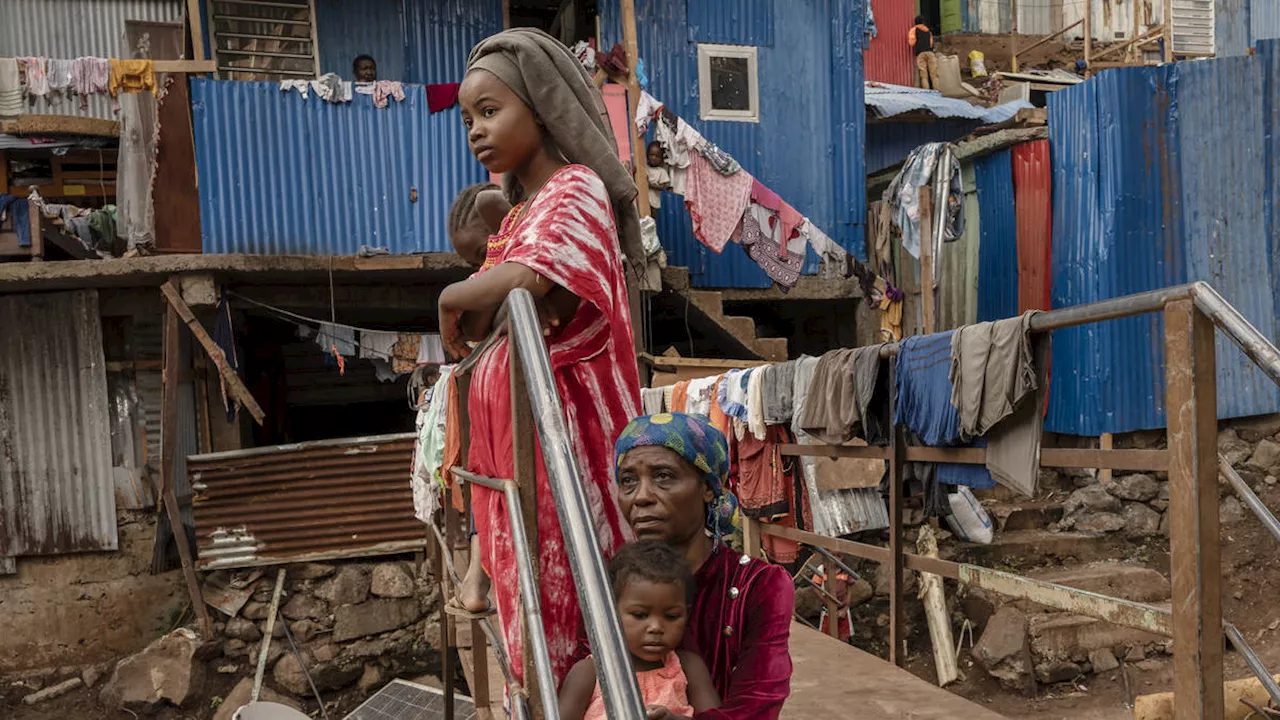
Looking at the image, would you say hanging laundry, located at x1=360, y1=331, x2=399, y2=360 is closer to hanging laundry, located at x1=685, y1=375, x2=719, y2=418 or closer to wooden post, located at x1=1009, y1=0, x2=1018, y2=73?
hanging laundry, located at x1=685, y1=375, x2=719, y2=418

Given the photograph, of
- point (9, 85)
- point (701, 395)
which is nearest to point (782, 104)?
point (701, 395)

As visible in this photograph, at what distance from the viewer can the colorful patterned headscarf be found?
214 centimetres

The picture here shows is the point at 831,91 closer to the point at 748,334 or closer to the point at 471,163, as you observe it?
the point at 748,334

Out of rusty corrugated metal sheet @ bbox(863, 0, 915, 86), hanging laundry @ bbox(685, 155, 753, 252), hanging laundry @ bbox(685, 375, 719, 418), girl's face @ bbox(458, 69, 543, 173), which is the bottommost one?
hanging laundry @ bbox(685, 375, 719, 418)

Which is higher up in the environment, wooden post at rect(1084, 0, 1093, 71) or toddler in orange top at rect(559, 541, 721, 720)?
wooden post at rect(1084, 0, 1093, 71)

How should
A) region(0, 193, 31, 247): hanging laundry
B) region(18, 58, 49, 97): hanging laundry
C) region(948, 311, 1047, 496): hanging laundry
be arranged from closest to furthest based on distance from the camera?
region(948, 311, 1047, 496): hanging laundry → region(0, 193, 31, 247): hanging laundry → region(18, 58, 49, 97): hanging laundry

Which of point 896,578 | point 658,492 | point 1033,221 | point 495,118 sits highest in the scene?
point 1033,221

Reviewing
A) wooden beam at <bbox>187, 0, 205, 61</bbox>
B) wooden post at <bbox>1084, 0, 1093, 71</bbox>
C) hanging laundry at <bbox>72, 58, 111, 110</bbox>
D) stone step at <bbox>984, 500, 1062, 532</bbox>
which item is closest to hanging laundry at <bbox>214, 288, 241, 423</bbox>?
hanging laundry at <bbox>72, 58, 111, 110</bbox>

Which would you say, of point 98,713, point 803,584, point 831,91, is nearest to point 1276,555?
point 803,584

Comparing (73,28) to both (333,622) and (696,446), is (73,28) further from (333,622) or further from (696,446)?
(696,446)

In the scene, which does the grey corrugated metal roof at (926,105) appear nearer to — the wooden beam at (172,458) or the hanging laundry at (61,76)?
the wooden beam at (172,458)

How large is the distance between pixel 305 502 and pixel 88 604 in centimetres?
257

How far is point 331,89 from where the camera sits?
30.9 feet

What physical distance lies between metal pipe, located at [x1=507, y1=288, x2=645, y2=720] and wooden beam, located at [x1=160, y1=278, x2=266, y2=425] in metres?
8.07
